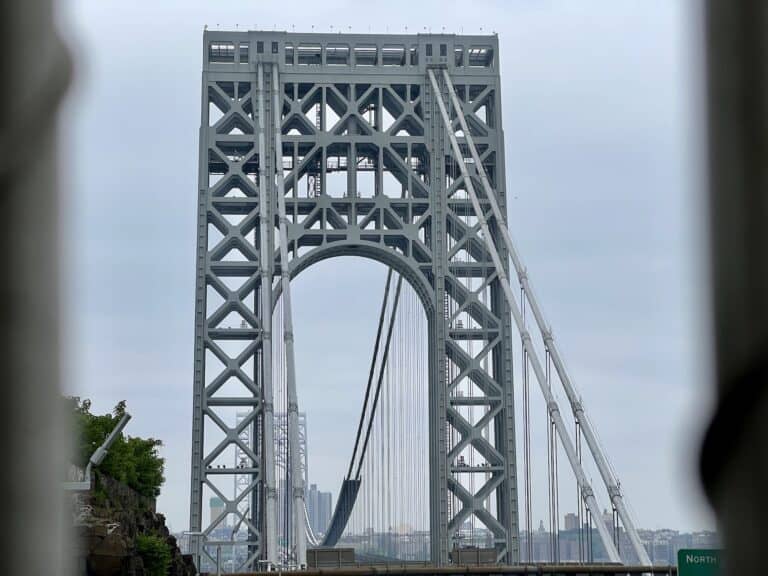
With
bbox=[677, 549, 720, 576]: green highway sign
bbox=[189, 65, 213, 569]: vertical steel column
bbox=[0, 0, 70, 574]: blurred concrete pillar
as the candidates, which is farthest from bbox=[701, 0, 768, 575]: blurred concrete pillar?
bbox=[189, 65, 213, 569]: vertical steel column

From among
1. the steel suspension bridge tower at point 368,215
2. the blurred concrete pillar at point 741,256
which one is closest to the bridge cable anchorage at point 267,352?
the steel suspension bridge tower at point 368,215

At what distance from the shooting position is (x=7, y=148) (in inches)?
58.9

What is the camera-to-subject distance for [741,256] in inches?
55.7

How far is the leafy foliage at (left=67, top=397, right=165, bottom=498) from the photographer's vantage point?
50.6 meters

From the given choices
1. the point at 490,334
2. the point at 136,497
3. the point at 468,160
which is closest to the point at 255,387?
the point at 136,497

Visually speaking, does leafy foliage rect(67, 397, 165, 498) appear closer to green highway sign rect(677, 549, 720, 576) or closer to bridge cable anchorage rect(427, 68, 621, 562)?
bridge cable anchorage rect(427, 68, 621, 562)

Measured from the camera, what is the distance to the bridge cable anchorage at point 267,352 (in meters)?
45.7

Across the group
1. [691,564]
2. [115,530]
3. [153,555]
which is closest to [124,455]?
[153,555]

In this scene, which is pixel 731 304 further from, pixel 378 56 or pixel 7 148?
pixel 378 56

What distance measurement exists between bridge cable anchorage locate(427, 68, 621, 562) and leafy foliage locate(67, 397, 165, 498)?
15.4 m

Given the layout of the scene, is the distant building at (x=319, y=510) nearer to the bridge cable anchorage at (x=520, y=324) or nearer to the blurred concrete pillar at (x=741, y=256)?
the bridge cable anchorage at (x=520, y=324)

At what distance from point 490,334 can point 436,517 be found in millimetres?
7330

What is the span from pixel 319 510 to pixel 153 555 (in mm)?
120412

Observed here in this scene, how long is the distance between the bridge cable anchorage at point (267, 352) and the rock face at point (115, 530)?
377cm
